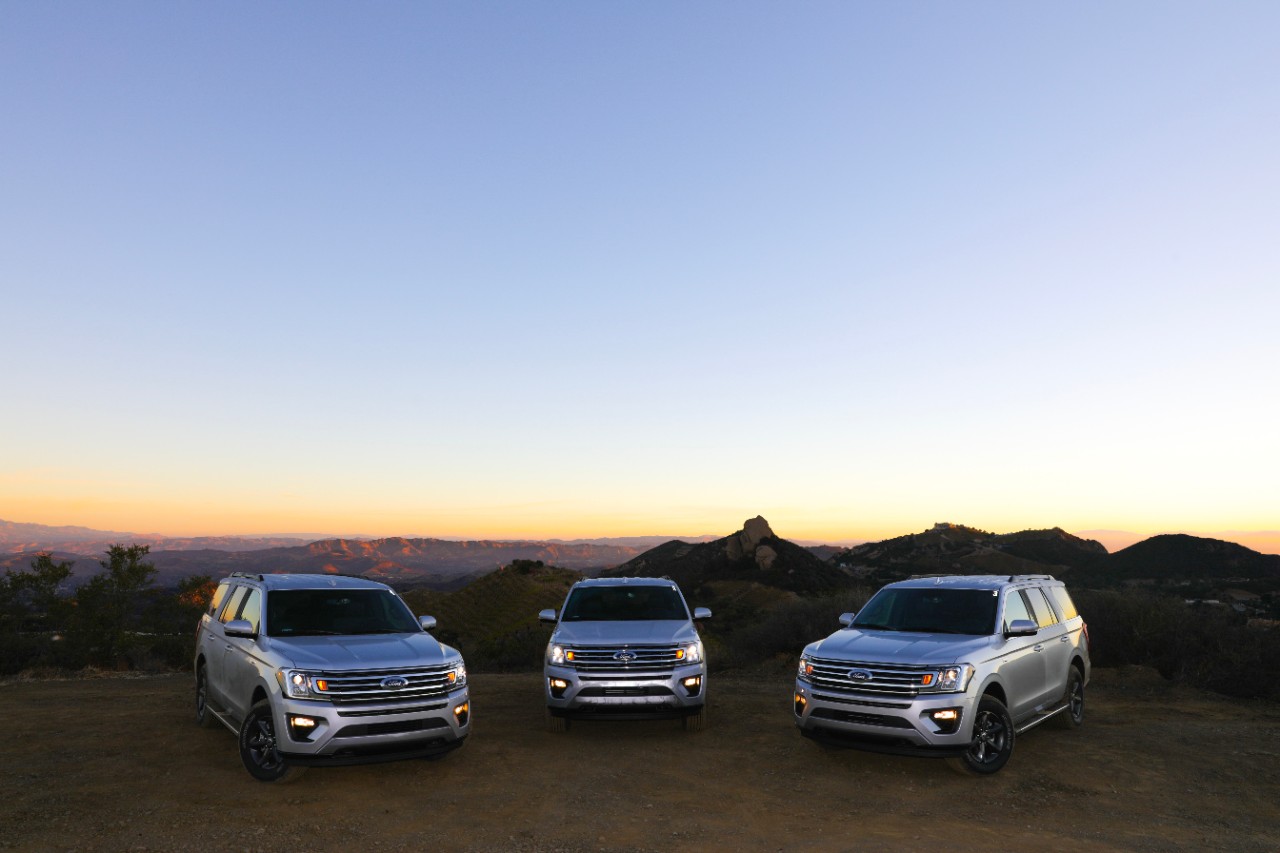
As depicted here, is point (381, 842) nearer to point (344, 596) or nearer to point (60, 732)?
point (344, 596)

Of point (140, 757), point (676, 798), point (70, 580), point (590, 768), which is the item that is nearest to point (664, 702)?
point (590, 768)

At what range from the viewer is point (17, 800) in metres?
7.51

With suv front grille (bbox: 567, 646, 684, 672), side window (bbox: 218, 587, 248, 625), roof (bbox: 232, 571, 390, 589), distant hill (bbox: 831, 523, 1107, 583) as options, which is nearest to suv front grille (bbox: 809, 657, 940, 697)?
suv front grille (bbox: 567, 646, 684, 672)

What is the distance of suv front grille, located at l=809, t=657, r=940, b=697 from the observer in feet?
26.4

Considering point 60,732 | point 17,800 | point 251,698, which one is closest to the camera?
point 17,800

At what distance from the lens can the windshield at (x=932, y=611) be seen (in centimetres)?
923

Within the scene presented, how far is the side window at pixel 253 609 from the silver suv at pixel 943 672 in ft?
18.7

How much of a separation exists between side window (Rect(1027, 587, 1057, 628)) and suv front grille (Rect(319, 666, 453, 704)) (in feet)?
23.1

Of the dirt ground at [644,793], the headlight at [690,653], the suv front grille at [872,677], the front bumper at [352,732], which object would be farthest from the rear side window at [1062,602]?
the front bumper at [352,732]

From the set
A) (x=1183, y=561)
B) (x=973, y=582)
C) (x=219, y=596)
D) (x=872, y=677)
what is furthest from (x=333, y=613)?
(x=1183, y=561)

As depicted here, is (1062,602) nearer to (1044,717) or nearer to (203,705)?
(1044,717)

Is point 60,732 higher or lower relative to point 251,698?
lower

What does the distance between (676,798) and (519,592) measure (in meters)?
50.5

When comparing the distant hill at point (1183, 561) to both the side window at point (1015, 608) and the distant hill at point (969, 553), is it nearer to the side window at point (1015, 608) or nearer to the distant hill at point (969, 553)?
the distant hill at point (969, 553)
